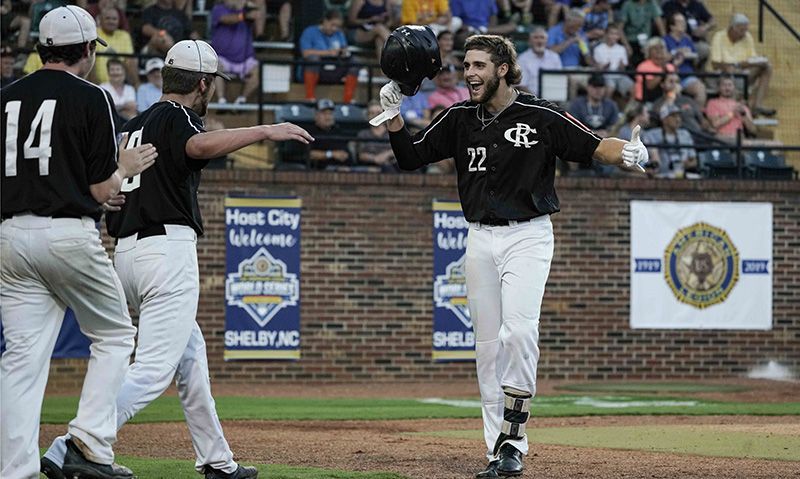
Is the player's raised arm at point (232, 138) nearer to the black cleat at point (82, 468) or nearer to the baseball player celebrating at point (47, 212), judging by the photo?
the baseball player celebrating at point (47, 212)

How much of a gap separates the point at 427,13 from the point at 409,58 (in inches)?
452

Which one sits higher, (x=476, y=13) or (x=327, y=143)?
(x=476, y=13)

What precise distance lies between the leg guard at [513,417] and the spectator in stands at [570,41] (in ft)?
40.7

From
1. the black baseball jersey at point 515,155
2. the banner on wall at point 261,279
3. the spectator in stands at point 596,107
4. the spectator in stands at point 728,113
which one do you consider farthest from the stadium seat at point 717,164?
the black baseball jersey at point 515,155

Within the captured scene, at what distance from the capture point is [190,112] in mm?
6781

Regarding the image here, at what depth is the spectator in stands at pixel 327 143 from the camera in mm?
17250

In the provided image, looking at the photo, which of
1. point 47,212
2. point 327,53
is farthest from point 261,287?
point 47,212

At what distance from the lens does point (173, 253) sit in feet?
21.7

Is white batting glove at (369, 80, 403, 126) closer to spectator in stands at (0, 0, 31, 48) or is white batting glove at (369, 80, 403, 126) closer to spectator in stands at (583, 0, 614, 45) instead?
spectator in stands at (0, 0, 31, 48)

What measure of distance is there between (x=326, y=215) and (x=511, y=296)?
10.0 metres

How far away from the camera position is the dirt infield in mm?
7723

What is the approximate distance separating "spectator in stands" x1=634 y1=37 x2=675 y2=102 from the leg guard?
11743mm

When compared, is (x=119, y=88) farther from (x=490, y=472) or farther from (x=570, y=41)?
(x=490, y=472)

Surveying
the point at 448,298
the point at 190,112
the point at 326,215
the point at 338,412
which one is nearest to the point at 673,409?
the point at 338,412
